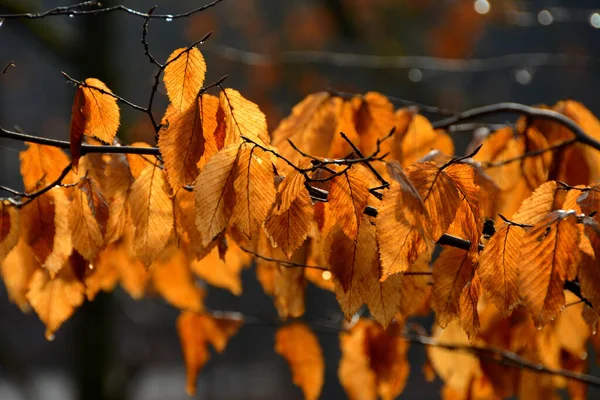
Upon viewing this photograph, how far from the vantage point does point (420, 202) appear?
24.4 inches

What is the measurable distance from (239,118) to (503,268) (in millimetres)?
349

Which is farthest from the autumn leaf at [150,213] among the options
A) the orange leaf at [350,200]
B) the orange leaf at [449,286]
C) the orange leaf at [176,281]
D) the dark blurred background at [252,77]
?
the dark blurred background at [252,77]

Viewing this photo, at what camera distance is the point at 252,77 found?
18.2ft

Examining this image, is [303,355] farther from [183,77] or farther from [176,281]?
[183,77]

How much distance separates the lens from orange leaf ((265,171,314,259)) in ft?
2.30

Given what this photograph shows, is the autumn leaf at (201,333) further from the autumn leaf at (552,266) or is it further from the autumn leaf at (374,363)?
the autumn leaf at (552,266)

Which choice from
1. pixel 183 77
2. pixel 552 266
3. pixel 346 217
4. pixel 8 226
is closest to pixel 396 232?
pixel 346 217

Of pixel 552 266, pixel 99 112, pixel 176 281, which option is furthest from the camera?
pixel 176 281

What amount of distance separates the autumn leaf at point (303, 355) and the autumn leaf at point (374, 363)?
0.05 m

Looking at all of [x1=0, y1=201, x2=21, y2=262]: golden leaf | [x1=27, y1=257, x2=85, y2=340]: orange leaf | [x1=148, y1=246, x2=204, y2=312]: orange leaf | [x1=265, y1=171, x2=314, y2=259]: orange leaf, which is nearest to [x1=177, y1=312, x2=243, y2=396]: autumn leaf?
[x1=148, y1=246, x2=204, y2=312]: orange leaf

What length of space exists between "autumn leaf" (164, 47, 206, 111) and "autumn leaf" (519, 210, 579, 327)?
1.36ft

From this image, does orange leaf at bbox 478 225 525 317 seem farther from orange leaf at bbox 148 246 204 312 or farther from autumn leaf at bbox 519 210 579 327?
orange leaf at bbox 148 246 204 312

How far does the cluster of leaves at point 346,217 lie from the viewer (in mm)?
668

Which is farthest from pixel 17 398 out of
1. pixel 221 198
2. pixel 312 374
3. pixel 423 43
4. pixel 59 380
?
pixel 221 198
